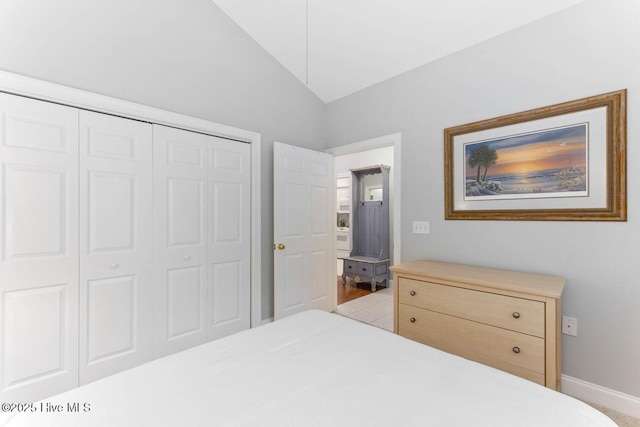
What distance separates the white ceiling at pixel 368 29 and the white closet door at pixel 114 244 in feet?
5.07

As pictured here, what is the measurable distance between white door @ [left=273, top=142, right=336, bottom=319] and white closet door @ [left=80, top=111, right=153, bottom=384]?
46.5 inches

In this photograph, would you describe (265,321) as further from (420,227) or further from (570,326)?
(570,326)

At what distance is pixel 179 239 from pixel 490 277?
2.43 meters

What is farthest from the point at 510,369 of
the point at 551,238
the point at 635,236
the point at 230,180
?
the point at 230,180

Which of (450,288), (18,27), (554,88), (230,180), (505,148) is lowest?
(450,288)

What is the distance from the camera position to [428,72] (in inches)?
107

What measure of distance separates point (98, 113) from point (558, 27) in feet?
10.8

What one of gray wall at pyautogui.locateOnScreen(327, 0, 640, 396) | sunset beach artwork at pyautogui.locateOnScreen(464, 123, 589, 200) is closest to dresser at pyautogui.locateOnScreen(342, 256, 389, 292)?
gray wall at pyautogui.locateOnScreen(327, 0, 640, 396)

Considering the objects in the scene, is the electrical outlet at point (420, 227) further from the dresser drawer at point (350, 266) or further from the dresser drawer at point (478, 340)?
the dresser drawer at point (350, 266)

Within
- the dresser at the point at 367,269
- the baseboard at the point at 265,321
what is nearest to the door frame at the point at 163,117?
the baseboard at the point at 265,321

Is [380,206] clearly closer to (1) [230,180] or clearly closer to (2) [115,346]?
(1) [230,180]

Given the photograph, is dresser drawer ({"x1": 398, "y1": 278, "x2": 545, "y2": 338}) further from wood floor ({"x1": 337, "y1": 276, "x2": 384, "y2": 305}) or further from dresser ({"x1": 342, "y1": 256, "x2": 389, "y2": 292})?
dresser ({"x1": 342, "y1": 256, "x2": 389, "y2": 292})

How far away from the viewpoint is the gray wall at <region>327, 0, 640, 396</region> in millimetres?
1793

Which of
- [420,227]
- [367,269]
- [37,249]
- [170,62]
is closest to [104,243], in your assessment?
[37,249]
